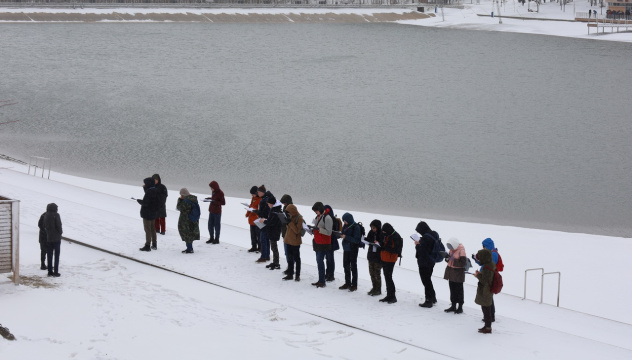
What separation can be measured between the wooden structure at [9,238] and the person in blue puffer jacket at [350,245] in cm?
494

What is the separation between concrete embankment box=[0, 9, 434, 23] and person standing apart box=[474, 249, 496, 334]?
8706 centimetres

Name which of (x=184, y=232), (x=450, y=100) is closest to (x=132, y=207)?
(x=184, y=232)

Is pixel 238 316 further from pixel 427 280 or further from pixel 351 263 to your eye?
pixel 427 280

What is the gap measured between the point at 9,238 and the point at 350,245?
5.23 metres

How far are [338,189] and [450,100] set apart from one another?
84.4 ft

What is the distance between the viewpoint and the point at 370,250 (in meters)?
11.9

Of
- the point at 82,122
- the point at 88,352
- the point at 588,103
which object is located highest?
the point at 588,103

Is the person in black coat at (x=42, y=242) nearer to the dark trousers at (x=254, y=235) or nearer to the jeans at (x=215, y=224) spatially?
the jeans at (x=215, y=224)

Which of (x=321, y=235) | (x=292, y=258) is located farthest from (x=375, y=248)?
(x=292, y=258)

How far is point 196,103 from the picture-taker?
1793 inches

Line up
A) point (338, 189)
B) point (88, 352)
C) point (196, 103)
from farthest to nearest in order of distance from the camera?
1. point (196, 103)
2. point (338, 189)
3. point (88, 352)

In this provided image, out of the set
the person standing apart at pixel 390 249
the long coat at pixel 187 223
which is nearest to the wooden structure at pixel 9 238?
the long coat at pixel 187 223

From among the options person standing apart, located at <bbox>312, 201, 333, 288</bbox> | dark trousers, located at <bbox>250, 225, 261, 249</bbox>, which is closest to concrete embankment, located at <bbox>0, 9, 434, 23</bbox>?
dark trousers, located at <bbox>250, 225, 261, 249</bbox>

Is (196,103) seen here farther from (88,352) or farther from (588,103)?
(88,352)
